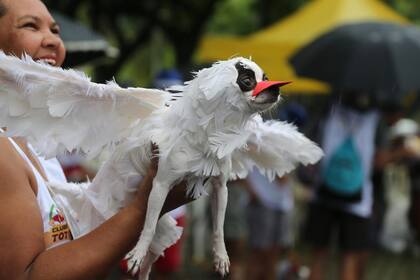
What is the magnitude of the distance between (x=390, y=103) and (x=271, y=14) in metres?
6.42

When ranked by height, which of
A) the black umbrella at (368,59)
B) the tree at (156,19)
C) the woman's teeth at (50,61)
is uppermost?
the woman's teeth at (50,61)

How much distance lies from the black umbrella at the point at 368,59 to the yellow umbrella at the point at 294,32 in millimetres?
2991

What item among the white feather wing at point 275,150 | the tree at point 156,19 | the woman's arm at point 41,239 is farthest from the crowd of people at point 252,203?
the tree at point 156,19

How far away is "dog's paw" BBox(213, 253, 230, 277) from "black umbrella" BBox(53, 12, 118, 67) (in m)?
4.56

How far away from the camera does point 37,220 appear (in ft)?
6.09

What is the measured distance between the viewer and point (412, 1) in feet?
49.9

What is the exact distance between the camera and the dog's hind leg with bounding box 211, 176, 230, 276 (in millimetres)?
1947

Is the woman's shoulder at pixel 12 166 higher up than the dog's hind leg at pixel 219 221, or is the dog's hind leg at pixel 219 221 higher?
the woman's shoulder at pixel 12 166

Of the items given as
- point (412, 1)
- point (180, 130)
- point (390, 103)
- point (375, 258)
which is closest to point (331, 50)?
point (390, 103)

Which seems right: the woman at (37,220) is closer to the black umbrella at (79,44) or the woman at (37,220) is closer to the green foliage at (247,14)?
the black umbrella at (79,44)

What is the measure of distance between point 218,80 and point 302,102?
41.9ft

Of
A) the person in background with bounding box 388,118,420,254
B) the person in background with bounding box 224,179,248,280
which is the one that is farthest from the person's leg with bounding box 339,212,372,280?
the person in background with bounding box 388,118,420,254

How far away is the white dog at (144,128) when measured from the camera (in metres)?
1.81

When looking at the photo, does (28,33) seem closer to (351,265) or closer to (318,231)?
(318,231)
